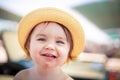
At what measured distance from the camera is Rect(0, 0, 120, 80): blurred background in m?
1.32

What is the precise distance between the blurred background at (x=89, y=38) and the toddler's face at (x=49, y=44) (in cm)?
27

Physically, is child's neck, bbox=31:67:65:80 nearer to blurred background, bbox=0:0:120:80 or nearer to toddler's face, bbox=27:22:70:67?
toddler's face, bbox=27:22:70:67

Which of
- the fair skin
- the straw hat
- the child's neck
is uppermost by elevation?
the straw hat

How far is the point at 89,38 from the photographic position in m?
1.33

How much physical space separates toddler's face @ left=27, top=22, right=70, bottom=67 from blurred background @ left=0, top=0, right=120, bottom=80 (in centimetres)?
27

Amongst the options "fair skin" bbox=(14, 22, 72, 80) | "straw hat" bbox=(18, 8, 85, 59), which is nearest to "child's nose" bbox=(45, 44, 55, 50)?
"fair skin" bbox=(14, 22, 72, 80)

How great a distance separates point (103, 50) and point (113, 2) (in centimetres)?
30

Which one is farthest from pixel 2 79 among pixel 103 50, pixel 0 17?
pixel 103 50

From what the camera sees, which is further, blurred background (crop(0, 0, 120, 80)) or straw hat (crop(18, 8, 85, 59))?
blurred background (crop(0, 0, 120, 80))

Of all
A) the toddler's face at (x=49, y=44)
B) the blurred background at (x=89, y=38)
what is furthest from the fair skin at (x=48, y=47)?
the blurred background at (x=89, y=38)

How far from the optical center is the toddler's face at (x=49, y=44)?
102 centimetres

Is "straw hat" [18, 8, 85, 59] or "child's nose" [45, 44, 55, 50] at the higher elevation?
"straw hat" [18, 8, 85, 59]

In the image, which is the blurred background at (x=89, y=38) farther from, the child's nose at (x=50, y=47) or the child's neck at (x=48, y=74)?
the child's nose at (x=50, y=47)

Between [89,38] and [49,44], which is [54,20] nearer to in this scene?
[49,44]
